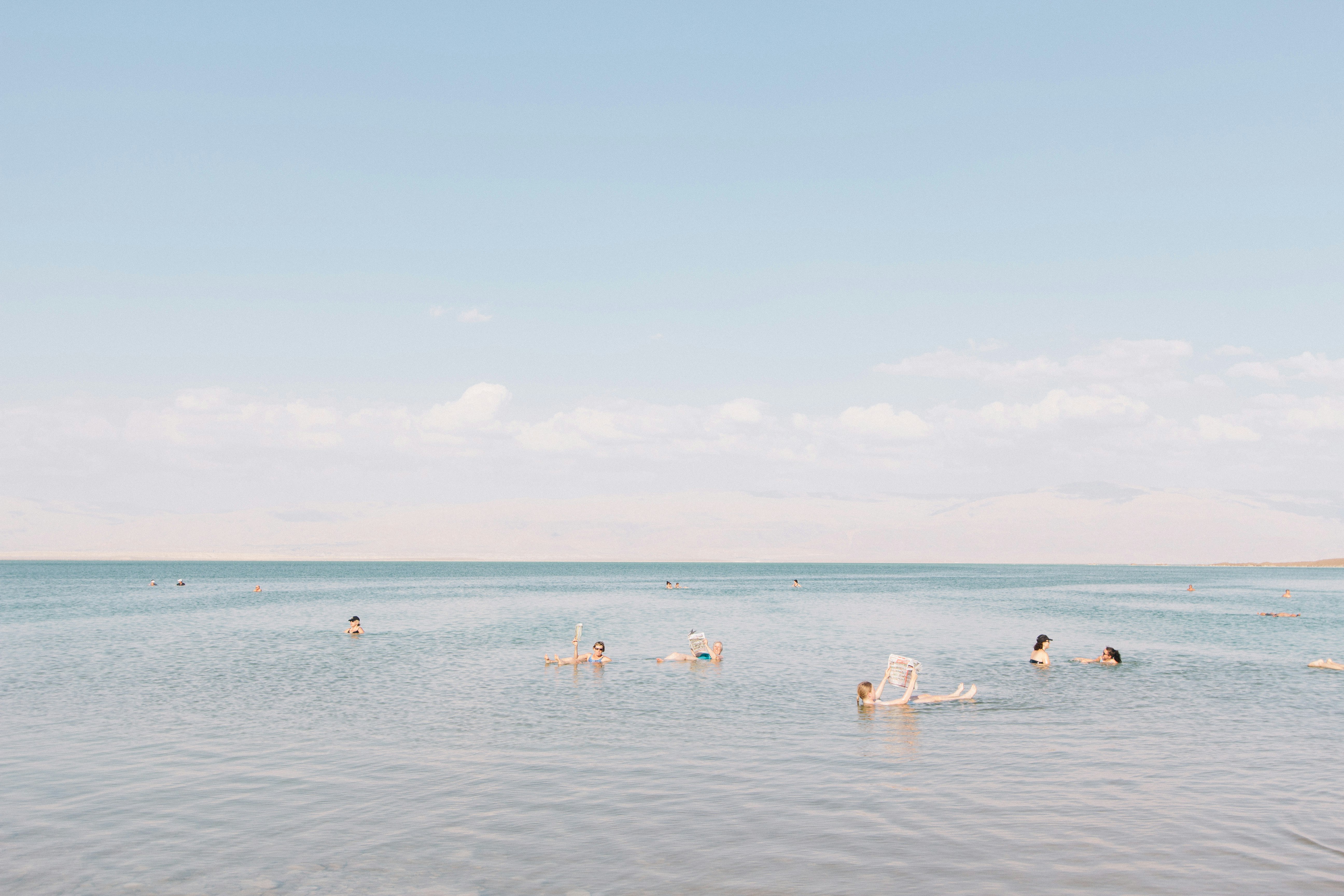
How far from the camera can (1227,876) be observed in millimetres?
13070

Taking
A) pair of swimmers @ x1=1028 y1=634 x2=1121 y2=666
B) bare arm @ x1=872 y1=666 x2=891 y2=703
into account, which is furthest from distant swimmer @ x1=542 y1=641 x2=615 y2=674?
pair of swimmers @ x1=1028 y1=634 x2=1121 y2=666

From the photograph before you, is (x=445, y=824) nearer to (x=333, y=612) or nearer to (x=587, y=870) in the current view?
(x=587, y=870)

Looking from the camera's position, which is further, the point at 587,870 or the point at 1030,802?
the point at 1030,802

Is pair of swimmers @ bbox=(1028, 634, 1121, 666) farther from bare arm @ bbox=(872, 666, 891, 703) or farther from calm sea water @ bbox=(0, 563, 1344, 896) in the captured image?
bare arm @ bbox=(872, 666, 891, 703)

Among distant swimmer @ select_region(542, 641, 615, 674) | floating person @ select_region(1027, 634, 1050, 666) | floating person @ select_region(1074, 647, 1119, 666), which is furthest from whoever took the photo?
floating person @ select_region(1074, 647, 1119, 666)

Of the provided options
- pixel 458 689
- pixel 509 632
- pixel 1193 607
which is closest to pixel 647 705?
pixel 458 689

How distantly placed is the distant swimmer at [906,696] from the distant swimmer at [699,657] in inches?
374

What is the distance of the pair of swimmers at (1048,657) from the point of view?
120 feet

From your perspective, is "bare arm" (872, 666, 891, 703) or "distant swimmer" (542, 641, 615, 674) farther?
"distant swimmer" (542, 641, 615, 674)

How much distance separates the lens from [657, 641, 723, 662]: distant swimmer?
1501 inches

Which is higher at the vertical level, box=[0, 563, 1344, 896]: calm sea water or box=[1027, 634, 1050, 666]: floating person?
box=[1027, 634, 1050, 666]: floating person

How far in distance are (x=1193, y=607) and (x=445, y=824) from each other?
258 ft

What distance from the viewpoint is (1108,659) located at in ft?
124

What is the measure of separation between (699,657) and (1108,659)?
16.6 metres
